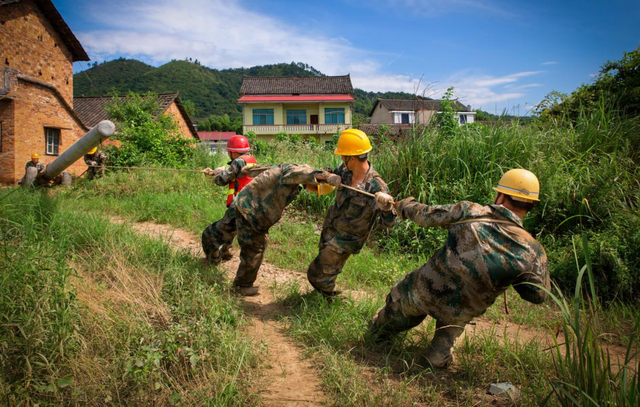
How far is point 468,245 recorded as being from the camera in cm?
246

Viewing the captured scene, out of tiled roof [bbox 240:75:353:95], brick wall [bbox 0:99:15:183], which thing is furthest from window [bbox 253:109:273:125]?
brick wall [bbox 0:99:15:183]

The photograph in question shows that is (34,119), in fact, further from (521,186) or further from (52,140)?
(521,186)

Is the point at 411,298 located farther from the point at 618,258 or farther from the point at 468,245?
the point at 618,258

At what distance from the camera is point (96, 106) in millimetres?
22172

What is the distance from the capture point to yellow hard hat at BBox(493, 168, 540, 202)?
8.00ft

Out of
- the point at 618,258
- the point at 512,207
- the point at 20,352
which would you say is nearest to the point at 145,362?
the point at 20,352

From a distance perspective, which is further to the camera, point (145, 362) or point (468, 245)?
point (468, 245)

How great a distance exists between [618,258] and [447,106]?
3873 mm

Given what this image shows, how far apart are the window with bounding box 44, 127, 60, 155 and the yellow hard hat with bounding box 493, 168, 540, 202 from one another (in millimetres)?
16687

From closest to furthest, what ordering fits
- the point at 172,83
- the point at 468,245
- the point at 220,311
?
1. the point at 468,245
2. the point at 220,311
3. the point at 172,83

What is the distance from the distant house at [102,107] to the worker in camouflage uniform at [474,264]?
20097 millimetres

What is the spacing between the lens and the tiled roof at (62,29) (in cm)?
1438

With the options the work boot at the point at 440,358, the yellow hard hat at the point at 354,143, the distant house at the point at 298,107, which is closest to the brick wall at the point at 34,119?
the yellow hard hat at the point at 354,143

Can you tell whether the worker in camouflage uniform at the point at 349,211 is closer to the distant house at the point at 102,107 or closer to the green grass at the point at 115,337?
the green grass at the point at 115,337
